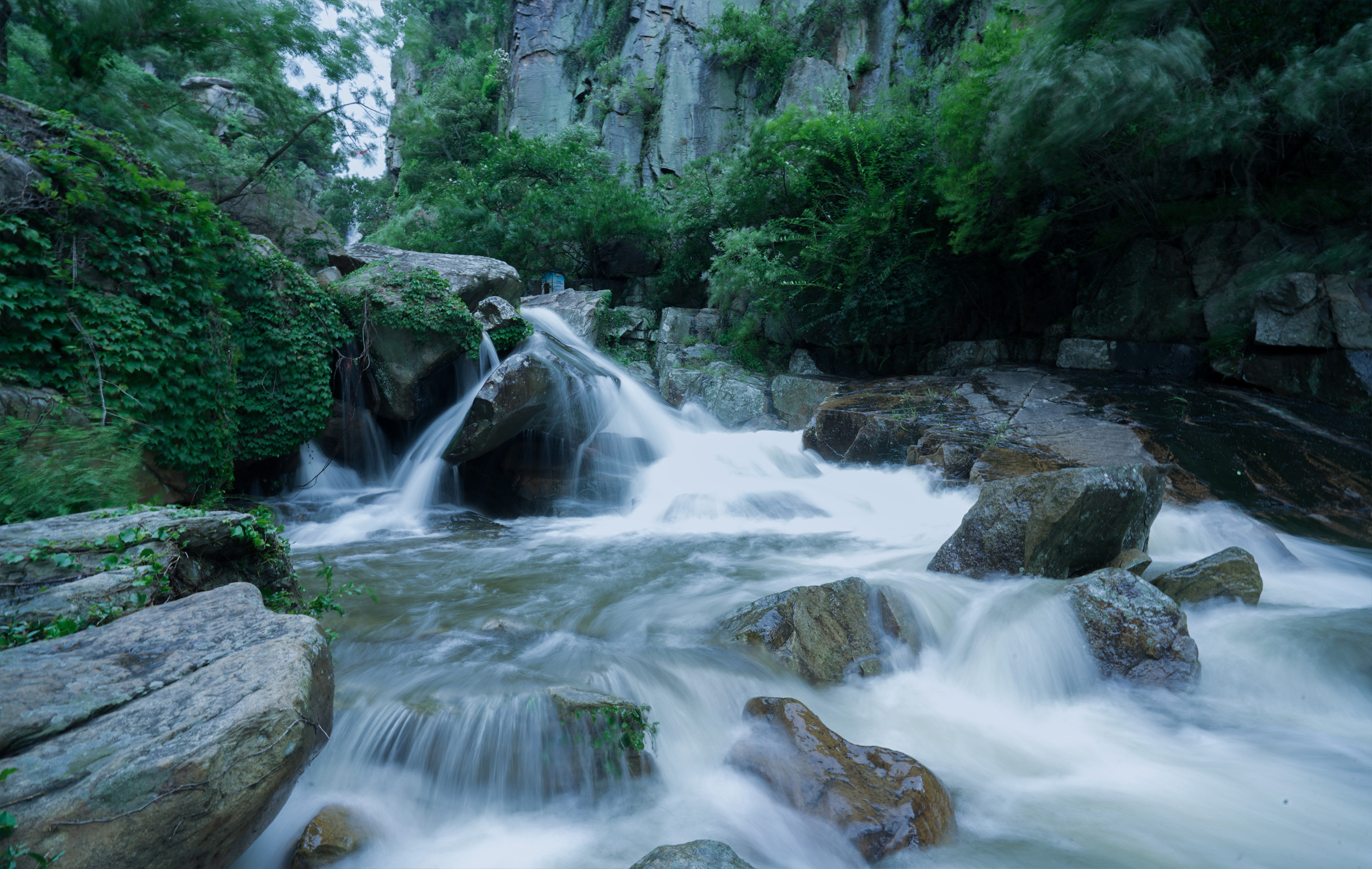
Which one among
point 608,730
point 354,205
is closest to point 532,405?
point 608,730

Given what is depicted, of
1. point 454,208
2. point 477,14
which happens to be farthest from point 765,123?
point 477,14

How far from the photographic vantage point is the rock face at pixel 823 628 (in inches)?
162

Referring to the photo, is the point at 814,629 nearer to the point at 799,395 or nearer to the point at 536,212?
the point at 799,395

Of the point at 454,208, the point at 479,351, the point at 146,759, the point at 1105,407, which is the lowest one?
the point at 146,759

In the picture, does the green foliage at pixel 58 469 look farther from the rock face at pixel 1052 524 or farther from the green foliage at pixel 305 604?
the rock face at pixel 1052 524

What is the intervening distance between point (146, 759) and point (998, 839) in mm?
3370

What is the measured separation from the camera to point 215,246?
690 cm

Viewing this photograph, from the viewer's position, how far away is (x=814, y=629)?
13.9 feet

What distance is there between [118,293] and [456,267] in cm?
570

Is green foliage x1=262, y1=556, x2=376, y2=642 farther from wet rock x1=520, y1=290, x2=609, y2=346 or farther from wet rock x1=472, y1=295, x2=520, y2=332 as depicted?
wet rock x1=520, y1=290, x2=609, y2=346

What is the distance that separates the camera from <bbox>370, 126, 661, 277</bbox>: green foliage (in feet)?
59.3

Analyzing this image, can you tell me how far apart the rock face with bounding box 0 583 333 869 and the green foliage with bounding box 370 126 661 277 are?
→ 56.0 feet

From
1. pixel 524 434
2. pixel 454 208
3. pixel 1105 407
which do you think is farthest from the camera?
pixel 454 208

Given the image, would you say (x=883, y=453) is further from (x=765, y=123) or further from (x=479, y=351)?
(x=765, y=123)
